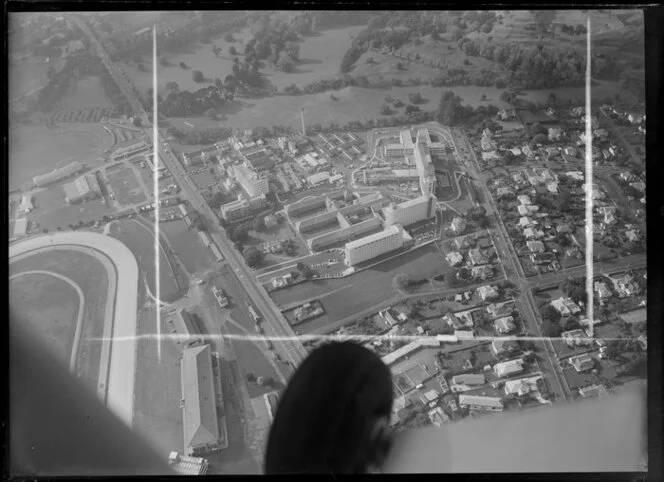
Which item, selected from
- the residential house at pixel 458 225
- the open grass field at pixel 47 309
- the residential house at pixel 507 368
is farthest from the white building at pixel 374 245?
the open grass field at pixel 47 309

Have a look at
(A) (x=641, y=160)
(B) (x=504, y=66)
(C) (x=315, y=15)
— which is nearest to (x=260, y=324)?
(C) (x=315, y=15)

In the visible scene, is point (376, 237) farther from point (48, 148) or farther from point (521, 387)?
point (48, 148)

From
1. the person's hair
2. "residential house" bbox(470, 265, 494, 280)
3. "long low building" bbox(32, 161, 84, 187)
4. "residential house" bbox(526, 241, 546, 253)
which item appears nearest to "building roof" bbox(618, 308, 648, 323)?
"residential house" bbox(526, 241, 546, 253)

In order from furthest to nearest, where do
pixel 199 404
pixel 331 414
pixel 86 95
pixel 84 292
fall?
pixel 86 95
pixel 84 292
pixel 199 404
pixel 331 414

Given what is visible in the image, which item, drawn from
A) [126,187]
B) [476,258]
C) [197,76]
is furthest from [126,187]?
[476,258]

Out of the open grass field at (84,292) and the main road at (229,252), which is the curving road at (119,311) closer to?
the open grass field at (84,292)
